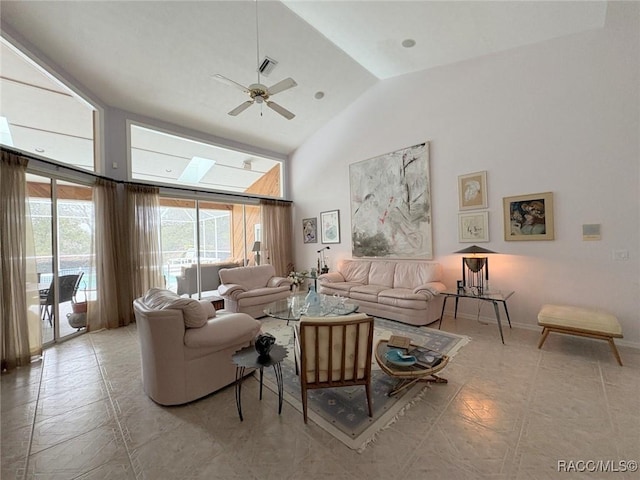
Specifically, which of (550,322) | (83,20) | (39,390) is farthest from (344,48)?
(39,390)

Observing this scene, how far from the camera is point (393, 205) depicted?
17.3 feet

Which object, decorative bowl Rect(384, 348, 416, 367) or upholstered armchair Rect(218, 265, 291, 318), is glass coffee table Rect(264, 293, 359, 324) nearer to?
decorative bowl Rect(384, 348, 416, 367)

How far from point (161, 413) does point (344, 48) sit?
553 centimetres

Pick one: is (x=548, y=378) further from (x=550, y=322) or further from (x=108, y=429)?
(x=108, y=429)

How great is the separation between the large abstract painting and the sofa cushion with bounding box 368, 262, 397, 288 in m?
0.25

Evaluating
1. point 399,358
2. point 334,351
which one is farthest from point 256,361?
point 399,358

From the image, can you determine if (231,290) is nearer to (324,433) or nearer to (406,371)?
(324,433)

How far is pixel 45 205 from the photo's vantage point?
366cm

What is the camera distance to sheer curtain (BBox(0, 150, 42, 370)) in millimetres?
2938

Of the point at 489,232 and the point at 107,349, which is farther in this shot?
the point at 489,232

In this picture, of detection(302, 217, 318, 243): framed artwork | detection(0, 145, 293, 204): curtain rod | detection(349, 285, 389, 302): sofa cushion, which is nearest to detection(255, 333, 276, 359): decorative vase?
detection(349, 285, 389, 302): sofa cushion

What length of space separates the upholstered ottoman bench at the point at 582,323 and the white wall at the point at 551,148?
26.0 inches

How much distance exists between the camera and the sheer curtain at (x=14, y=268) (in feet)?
9.64

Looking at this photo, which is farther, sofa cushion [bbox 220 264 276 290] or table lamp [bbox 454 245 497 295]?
sofa cushion [bbox 220 264 276 290]
